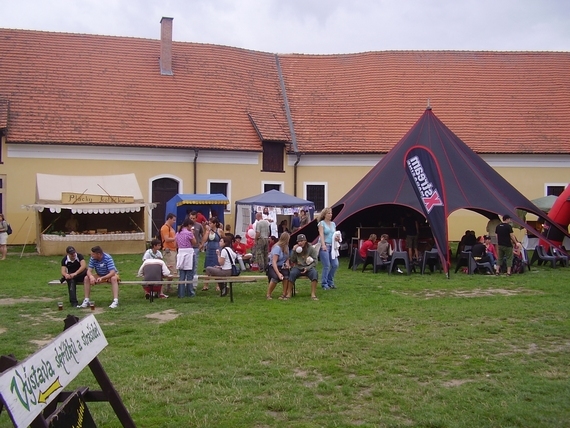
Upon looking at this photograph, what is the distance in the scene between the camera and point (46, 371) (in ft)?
13.3

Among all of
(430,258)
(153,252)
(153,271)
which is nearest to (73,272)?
(153,271)

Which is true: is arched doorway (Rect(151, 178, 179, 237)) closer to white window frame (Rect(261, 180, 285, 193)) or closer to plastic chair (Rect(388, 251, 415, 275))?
white window frame (Rect(261, 180, 285, 193))

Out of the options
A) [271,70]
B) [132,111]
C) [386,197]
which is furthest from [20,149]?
[386,197]

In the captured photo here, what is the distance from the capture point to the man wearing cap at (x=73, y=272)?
12078 mm

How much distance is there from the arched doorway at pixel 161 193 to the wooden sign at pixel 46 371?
22565 millimetres

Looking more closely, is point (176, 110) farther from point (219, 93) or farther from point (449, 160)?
point (449, 160)

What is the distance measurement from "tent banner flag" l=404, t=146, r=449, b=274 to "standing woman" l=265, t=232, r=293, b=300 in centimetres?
481

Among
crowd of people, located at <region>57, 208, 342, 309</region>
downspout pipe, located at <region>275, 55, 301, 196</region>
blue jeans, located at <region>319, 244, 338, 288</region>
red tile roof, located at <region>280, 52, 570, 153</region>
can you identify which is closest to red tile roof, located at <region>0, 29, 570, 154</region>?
red tile roof, located at <region>280, 52, 570, 153</region>

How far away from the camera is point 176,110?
28.2 metres

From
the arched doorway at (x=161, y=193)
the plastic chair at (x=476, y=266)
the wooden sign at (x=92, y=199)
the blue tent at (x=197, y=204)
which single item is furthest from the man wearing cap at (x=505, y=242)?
the arched doorway at (x=161, y=193)

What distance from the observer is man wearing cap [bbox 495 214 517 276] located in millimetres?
16344

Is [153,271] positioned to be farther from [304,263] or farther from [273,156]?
[273,156]

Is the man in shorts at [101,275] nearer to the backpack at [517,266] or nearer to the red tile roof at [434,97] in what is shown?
the backpack at [517,266]

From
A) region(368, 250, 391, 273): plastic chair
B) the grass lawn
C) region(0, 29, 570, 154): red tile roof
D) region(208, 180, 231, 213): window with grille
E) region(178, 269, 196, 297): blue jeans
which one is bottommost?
the grass lawn
